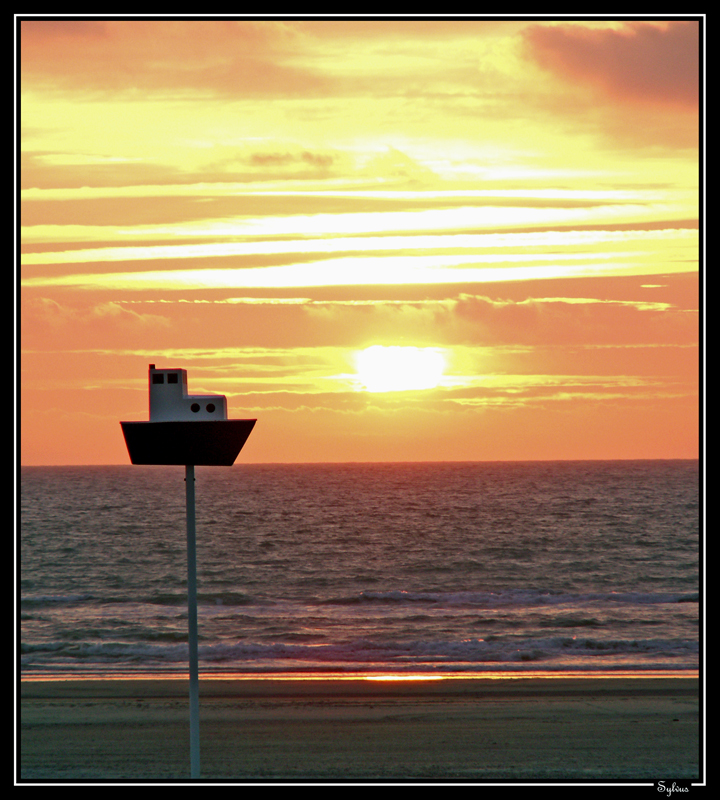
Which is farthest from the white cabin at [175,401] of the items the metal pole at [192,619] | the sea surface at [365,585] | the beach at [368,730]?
the beach at [368,730]

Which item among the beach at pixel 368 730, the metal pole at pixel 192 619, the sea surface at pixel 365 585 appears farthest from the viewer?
the sea surface at pixel 365 585

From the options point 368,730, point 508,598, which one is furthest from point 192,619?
point 508,598

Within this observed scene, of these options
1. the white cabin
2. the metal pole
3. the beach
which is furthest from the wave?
the white cabin

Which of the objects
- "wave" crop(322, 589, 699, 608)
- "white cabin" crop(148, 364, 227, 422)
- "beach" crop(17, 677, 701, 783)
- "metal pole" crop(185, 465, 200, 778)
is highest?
"white cabin" crop(148, 364, 227, 422)

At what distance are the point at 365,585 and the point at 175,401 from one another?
105 feet

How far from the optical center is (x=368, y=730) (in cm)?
1362

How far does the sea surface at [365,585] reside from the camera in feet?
72.2

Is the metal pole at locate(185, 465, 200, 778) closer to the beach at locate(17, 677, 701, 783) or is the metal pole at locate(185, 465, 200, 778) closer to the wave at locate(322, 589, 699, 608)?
the beach at locate(17, 677, 701, 783)

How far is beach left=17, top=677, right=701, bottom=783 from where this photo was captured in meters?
12.0

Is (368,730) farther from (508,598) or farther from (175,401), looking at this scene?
(508,598)

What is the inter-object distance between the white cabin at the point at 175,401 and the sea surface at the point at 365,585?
3367 mm

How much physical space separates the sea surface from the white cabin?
337cm

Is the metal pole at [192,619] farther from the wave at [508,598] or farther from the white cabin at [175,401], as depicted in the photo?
the wave at [508,598]

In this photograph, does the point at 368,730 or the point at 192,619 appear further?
the point at 368,730
